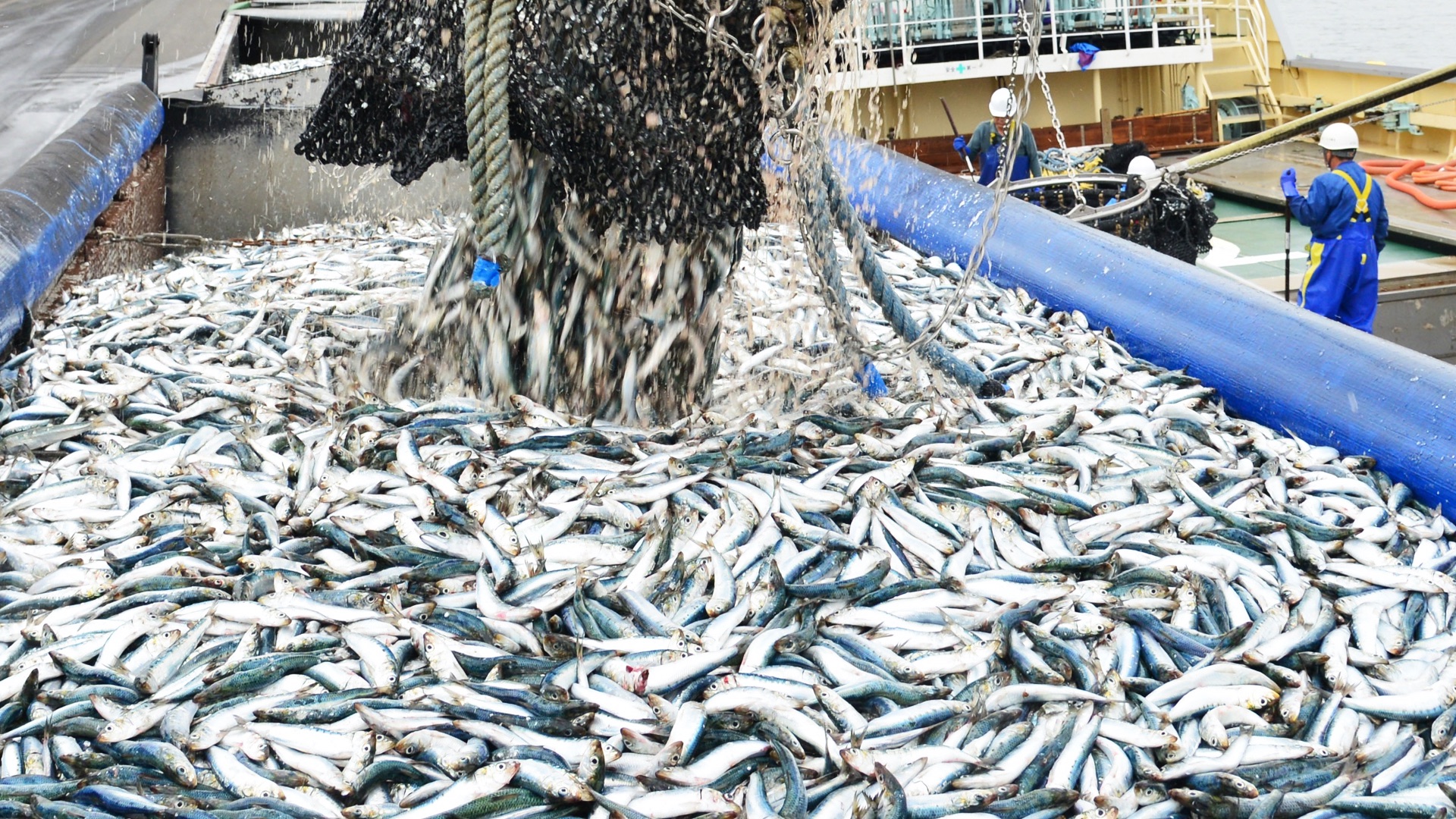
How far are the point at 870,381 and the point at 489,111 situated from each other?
2.16 m

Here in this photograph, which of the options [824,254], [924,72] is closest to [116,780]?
[824,254]

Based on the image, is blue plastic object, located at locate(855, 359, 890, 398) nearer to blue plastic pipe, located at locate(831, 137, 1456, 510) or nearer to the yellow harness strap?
blue plastic pipe, located at locate(831, 137, 1456, 510)

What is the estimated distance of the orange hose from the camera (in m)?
14.0

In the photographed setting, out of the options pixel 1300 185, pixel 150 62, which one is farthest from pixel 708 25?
pixel 1300 185

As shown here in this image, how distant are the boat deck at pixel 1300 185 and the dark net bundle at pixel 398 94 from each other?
1143 centimetres

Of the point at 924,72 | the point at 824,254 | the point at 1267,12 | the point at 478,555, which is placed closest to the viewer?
the point at 478,555

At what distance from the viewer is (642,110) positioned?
4145 mm

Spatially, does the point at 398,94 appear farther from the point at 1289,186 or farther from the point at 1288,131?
the point at 1288,131

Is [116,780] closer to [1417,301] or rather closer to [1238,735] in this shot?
[1238,735]

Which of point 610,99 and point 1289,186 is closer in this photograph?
point 610,99

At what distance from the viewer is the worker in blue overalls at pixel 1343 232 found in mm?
8461

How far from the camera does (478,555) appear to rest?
3561 mm

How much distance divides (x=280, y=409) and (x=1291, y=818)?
12.1 feet

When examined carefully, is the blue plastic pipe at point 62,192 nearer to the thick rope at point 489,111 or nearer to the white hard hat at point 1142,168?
the thick rope at point 489,111
